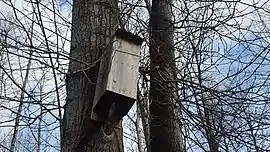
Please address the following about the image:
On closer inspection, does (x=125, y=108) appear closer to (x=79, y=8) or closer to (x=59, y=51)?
(x=59, y=51)

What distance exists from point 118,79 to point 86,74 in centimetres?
27

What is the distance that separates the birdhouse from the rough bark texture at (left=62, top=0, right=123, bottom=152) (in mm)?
55

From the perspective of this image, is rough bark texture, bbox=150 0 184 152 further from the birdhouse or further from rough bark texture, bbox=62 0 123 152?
the birdhouse

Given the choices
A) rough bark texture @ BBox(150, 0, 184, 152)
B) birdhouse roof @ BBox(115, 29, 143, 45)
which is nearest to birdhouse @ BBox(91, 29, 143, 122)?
birdhouse roof @ BBox(115, 29, 143, 45)

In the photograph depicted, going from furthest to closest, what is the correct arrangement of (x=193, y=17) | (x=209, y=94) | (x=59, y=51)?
(x=193, y=17) < (x=209, y=94) < (x=59, y=51)

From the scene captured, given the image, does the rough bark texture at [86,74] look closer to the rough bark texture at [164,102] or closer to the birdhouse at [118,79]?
the birdhouse at [118,79]

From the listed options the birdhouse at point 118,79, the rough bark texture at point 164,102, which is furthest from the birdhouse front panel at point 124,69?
the rough bark texture at point 164,102

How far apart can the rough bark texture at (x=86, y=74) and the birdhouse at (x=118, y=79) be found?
55 millimetres

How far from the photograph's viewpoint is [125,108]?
1.70m

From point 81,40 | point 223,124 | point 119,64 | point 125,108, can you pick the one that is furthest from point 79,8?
point 223,124

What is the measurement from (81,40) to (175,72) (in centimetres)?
113

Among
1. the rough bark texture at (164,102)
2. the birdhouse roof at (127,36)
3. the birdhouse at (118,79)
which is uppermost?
the rough bark texture at (164,102)

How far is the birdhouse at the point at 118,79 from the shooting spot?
1.68m

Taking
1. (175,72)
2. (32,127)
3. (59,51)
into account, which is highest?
(175,72)
